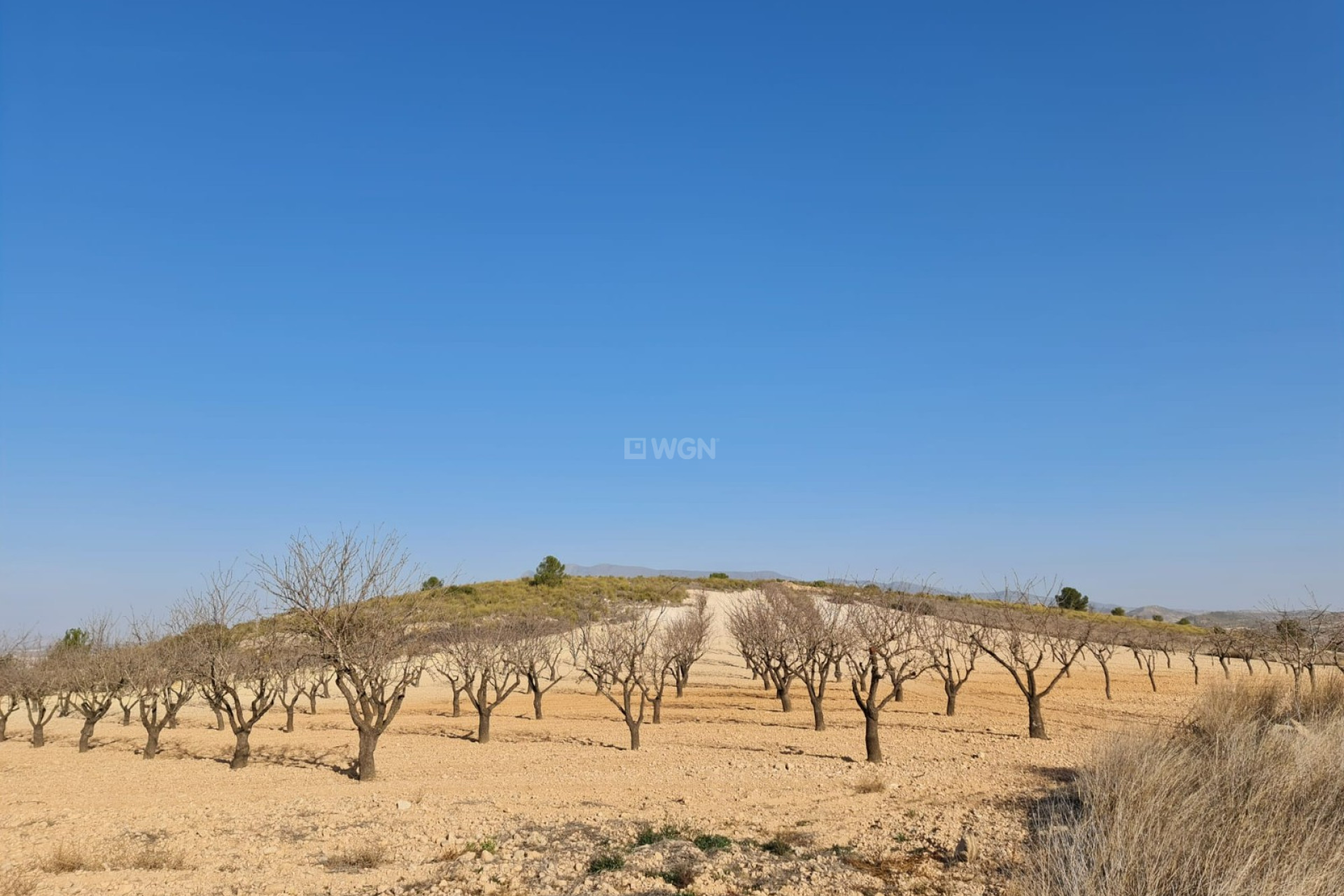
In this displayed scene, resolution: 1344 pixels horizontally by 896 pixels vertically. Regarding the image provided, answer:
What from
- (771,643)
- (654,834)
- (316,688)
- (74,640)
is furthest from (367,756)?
(74,640)

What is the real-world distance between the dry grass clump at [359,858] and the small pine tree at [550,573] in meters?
70.0

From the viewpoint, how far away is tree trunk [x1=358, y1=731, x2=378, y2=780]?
1967cm

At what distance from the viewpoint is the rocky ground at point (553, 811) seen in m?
10.9

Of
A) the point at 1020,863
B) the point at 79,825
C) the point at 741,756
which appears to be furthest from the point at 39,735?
the point at 1020,863

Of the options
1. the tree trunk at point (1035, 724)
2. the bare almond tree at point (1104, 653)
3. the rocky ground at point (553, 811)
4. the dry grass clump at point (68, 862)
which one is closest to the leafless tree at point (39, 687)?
the rocky ground at point (553, 811)

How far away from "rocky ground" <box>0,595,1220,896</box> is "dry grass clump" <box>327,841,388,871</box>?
4 cm

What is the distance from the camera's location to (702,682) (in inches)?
1919

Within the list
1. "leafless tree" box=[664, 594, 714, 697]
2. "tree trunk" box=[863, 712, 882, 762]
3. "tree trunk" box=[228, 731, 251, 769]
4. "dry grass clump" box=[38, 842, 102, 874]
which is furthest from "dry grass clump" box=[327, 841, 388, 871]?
"leafless tree" box=[664, 594, 714, 697]

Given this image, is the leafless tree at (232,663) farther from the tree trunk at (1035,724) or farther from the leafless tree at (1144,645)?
the leafless tree at (1144,645)

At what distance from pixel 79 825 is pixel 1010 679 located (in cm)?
4674

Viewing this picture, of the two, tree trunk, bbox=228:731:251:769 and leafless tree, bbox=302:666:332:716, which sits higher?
tree trunk, bbox=228:731:251:769

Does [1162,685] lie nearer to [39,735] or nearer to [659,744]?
[659,744]

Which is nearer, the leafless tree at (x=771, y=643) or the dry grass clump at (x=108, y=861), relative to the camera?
the dry grass clump at (x=108, y=861)

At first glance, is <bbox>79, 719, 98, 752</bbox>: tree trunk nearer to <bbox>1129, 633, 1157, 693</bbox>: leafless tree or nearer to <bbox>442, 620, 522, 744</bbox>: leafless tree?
<bbox>442, 620, 522, 744</bbox>: leafless tree
